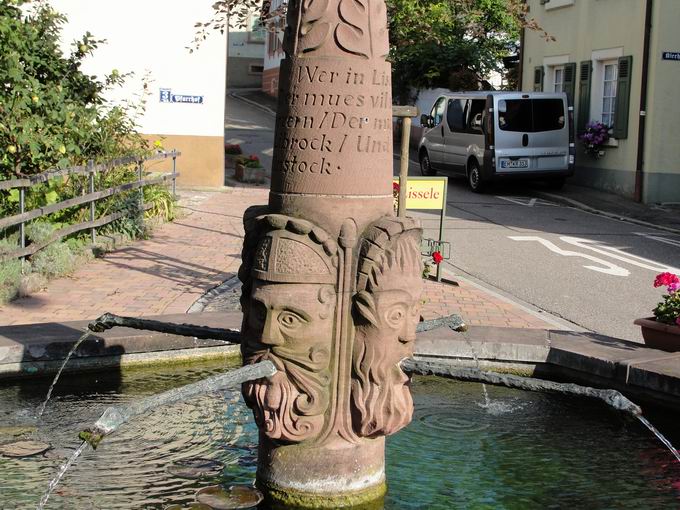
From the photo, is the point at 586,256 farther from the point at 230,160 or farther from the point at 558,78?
the point at 230,160

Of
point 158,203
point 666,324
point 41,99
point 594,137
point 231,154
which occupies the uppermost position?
point 594,137

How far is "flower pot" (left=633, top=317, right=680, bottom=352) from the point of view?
748 cm

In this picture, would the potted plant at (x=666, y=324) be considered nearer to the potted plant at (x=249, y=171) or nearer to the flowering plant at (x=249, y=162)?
the potted plant at (x=249, y=171)

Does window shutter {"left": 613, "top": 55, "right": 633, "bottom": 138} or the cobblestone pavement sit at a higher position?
window shutter {"left": 613, "top": 55, "right": 633, "bottom": 138}

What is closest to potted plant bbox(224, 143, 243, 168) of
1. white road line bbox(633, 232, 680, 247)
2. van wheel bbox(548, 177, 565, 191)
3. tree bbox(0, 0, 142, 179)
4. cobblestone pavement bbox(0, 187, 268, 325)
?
van wheel bbox(548, 177, 565, 191)

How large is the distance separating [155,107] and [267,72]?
3118cm

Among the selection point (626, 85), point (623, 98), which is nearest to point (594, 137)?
point (623, 98)

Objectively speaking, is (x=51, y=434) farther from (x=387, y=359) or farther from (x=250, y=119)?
(x=250, y=119)

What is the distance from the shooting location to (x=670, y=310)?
7.60 metres

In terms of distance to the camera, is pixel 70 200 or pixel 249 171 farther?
pixel 249 171

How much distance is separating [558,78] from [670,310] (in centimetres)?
1925

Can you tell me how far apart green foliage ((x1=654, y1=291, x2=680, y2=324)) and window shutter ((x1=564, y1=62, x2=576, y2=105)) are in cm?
1739

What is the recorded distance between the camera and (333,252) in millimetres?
4703

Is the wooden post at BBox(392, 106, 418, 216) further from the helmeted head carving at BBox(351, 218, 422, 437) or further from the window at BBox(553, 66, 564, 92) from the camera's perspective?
the window at BBox(553, 66, 564, 92)
